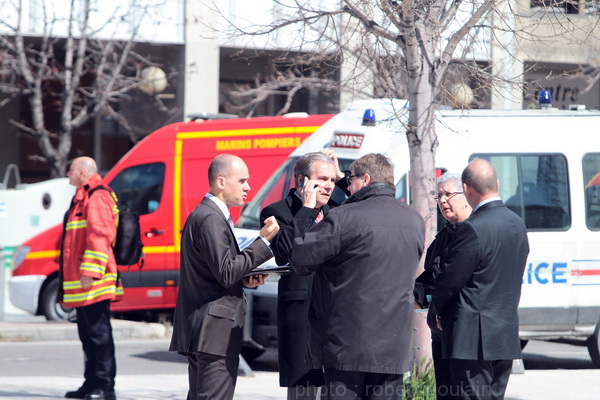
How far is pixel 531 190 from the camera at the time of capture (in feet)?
32.9

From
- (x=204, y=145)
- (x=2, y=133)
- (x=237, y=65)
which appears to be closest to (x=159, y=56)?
(x=237, y=65)

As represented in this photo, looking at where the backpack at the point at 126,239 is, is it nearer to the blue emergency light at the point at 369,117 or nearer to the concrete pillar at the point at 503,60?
the blue emergency light at the point at 369,117

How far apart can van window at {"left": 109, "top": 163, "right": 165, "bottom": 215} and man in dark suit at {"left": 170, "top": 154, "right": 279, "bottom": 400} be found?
294 inches

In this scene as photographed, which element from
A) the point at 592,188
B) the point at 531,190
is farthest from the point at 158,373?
the point at 592,188

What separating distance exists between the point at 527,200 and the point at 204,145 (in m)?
4.45

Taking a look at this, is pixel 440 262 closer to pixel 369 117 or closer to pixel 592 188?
pixel 369 117

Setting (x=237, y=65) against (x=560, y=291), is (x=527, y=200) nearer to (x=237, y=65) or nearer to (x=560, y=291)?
(x=560, y=291)

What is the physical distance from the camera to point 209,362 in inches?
216

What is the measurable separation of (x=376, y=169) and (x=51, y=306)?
29.5ft

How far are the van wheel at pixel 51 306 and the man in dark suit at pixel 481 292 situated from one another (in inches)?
334

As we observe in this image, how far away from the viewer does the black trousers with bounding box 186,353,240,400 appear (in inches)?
215

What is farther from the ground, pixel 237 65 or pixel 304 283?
pixel 237 65

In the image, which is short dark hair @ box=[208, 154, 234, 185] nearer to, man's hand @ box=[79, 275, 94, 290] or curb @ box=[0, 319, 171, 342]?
man's hand @ box=[79, 275, 94, 290]

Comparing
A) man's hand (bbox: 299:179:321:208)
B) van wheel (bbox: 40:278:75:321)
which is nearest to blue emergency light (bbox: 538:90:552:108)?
man's hand (bbox: 299:179:321:208)
